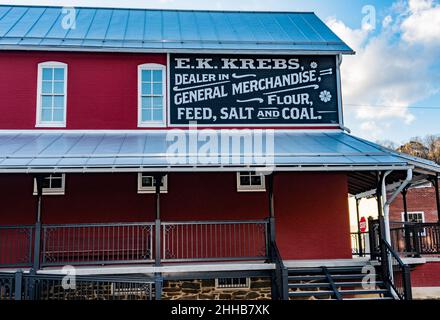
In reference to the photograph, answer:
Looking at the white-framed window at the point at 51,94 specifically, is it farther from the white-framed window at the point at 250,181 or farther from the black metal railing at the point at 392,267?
the black metal railing at the point at 392,267

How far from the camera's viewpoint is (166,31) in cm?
1570

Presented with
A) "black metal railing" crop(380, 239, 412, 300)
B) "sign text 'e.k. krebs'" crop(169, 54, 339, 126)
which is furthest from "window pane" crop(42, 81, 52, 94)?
"black metal railing" crop(380, 239, 412, 300)

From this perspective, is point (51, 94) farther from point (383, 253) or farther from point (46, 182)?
point (383, 253)

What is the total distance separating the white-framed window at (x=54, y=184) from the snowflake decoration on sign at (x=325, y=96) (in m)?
7.79

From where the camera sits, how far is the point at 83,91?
1412 cm

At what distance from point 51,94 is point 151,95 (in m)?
2.82

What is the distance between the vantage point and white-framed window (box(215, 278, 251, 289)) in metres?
13.2

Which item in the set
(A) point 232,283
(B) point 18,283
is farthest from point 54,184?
(A) point 232,283

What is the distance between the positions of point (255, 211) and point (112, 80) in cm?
559

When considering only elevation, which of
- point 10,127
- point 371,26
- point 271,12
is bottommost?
point 10,127

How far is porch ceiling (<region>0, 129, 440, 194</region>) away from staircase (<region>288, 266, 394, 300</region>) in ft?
8.21

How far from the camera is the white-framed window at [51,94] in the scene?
13.9 meters
